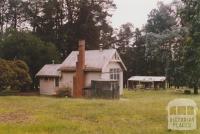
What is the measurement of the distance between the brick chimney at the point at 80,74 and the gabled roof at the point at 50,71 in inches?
235

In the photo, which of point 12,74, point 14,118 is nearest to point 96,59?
point 12,74

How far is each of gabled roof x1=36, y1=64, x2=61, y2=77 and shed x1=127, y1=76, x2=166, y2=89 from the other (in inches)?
866

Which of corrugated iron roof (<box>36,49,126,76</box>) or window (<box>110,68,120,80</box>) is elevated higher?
corrugated iron roof (<box>36,49,126,76</box>)

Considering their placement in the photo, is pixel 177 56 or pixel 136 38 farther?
pixel 136 38

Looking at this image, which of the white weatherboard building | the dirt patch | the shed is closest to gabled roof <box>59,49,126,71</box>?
the white weatherboard building

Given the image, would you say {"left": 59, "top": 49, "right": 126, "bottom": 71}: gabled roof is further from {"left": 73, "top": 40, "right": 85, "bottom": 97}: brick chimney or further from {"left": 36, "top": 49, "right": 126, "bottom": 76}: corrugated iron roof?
{"left": 73, "top": 40, "right": 85, "bottom": 97}: brick chimney

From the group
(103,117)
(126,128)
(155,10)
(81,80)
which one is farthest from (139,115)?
(155,10)

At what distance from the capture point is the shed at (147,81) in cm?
7669

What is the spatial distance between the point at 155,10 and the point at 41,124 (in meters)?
70.4

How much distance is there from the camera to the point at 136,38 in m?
94.5

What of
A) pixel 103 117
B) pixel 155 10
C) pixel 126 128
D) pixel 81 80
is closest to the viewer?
pixel 126 128

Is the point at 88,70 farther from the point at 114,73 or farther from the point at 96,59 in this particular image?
the point at 114,73

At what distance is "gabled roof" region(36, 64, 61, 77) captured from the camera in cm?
5813

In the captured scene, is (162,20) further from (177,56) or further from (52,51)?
(52,51)
